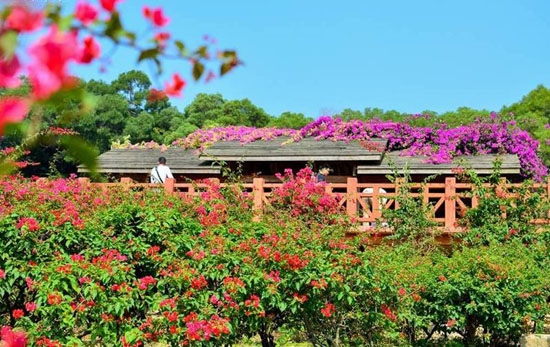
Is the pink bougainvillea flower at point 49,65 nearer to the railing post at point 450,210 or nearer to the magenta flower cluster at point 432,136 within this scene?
the railing post at point 450,210

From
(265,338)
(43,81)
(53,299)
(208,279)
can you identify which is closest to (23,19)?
(43,81)

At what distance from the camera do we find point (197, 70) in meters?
1.40

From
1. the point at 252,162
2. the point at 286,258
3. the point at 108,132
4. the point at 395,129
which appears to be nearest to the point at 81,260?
the point at 286,258

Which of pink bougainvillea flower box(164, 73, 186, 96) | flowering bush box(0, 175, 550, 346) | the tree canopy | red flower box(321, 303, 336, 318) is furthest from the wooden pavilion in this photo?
the tree canopy

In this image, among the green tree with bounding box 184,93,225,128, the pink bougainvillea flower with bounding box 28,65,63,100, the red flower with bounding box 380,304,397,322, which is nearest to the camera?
the pink bougainvillea flower with bounding box 28,65,63,100

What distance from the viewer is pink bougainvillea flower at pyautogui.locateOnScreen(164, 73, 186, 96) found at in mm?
1402

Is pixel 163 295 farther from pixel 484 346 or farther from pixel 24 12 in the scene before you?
pixel 24 12

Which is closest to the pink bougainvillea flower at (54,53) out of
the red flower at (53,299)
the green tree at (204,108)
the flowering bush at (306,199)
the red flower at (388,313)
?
the red flower at (53,299)

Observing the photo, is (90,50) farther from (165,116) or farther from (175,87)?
(165,116)

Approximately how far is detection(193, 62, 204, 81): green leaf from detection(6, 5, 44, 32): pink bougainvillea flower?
0.38 m

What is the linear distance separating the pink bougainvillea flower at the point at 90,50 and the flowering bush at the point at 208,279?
17.6ft

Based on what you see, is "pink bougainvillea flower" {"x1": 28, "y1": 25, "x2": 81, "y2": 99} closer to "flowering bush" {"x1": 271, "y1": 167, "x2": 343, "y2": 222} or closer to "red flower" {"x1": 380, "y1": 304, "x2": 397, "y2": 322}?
"red flower" {"x1": 380, "y1": 304, "x2": 397, "y2": 322}

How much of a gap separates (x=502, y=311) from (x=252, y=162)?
32.6ft

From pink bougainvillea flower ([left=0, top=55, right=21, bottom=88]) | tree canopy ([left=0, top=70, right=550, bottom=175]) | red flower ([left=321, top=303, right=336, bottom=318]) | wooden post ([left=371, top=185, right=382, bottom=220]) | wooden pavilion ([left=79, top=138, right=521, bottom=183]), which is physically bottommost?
red flower ([left=321, top=303, right=336, bottom=318])
